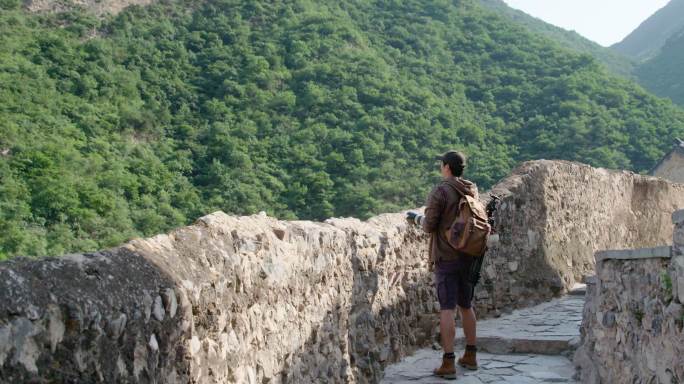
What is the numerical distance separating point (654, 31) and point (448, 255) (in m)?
79.7

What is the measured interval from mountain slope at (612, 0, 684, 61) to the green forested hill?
3726 centimetres

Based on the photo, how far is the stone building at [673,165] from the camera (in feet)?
77.7

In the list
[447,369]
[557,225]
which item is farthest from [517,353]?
[557,225]

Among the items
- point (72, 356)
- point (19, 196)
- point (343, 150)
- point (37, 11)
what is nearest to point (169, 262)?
point (72, 356)

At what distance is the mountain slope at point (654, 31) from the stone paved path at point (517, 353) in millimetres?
69295

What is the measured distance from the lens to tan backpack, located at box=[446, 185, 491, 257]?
15.9 ft

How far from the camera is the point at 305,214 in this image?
22.5 metres

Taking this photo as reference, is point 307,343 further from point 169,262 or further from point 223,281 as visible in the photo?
point 169,262

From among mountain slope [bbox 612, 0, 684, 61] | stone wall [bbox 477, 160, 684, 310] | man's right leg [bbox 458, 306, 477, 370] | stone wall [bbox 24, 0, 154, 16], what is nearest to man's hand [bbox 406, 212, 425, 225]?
man's right leg [bbox 458, 306, 477, 370]

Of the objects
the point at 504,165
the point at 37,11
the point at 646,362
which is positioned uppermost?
the point at 37,11

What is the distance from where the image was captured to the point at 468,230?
4.84 meters

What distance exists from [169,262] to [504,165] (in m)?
24.4

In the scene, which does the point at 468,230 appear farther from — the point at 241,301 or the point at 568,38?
the point at 568,38

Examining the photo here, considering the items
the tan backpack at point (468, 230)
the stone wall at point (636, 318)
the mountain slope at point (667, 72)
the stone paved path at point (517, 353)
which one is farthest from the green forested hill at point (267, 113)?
the stone wall at point (636, 318)
